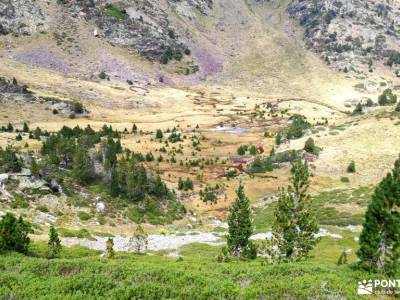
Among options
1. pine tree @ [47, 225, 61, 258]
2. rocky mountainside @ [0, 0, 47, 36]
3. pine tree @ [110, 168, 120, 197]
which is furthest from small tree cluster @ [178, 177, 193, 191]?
rocky mountainside @ [0, 0, 47, 36]

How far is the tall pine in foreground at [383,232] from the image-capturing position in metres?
22.2

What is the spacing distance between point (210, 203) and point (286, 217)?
3440cm

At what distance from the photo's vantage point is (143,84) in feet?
510

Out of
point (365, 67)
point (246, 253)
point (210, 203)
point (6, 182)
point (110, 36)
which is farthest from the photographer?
point (365, 67)

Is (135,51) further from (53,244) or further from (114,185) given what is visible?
(53,244)

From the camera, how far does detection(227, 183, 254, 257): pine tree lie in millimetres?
32781

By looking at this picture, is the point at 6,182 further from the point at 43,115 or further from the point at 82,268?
the point at 43,115

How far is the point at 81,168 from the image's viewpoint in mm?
55406

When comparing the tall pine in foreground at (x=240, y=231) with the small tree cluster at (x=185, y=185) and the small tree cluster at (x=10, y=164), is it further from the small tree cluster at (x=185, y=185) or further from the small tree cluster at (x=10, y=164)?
the small tree cluster at (x=185, y=185)

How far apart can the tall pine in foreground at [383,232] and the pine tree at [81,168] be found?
1523 inches

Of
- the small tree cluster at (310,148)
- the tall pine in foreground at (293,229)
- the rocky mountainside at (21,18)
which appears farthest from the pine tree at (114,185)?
the rocky mountainside at (21,18)

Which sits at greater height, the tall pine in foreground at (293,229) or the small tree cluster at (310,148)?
the tall pine in foreground at (293,229)

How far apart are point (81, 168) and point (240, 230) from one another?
28585 millimetres

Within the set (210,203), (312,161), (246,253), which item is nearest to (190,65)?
(312,161)
